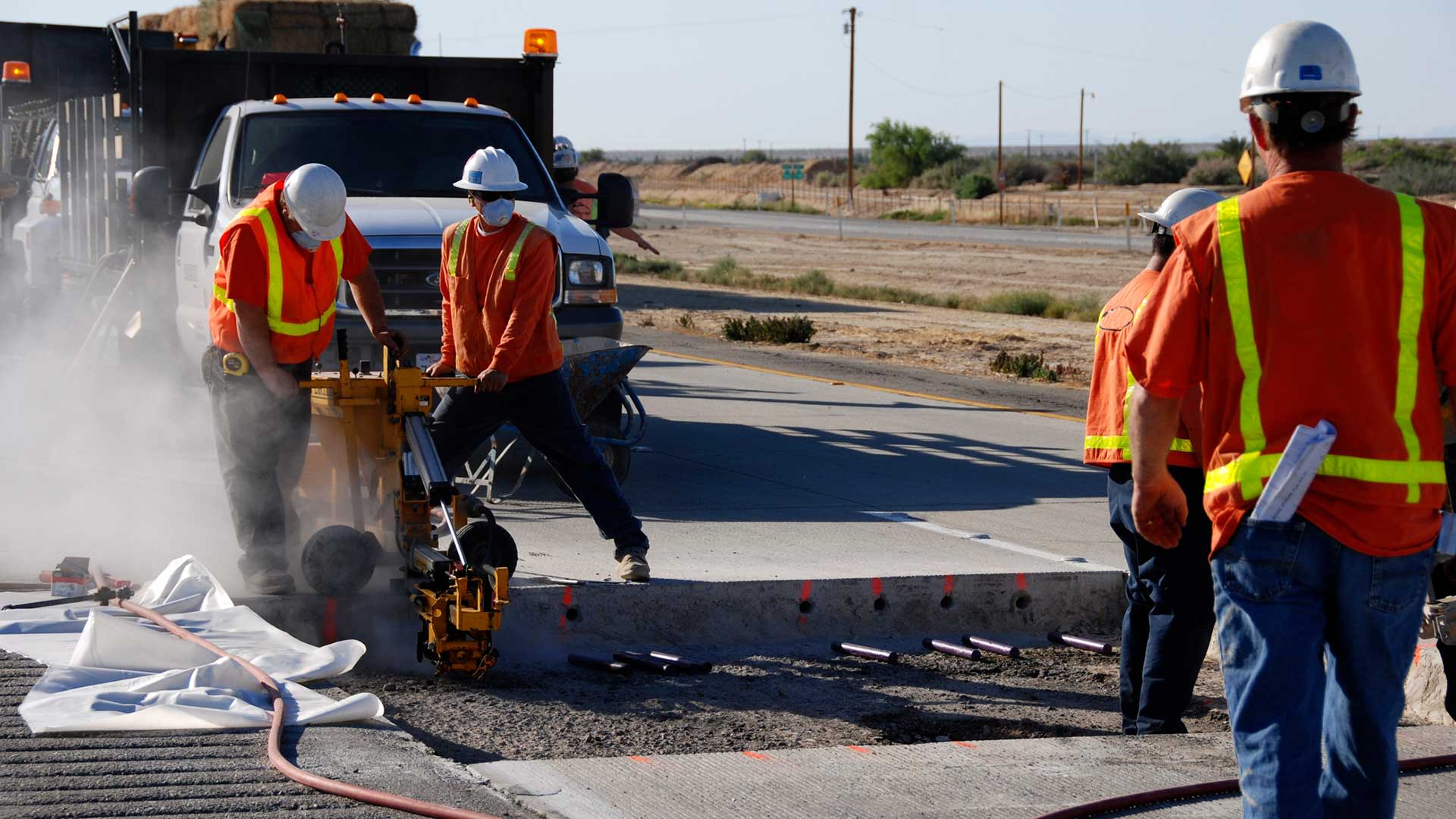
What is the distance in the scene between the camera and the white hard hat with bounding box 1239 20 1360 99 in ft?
11.3

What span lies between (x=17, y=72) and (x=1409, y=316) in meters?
12.9

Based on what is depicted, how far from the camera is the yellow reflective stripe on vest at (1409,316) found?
341cm

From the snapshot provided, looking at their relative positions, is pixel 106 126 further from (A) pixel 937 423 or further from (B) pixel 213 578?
(B) pixel 213 578

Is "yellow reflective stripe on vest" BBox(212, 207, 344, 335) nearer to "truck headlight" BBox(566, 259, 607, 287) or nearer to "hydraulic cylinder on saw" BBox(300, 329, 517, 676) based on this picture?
"hydraulic cylinder on saw" BBox(300, 329, 517, 676)

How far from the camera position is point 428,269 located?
379 inches

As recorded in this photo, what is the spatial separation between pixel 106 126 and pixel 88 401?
2389mm

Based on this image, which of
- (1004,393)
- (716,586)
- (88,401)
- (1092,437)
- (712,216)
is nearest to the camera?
(1092,437)

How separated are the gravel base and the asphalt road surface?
4018cm

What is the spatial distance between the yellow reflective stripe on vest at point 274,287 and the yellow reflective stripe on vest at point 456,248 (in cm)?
58

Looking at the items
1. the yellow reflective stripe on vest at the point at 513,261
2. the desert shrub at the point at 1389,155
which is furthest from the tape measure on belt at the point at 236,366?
the desert shrub at the point at 1389,155

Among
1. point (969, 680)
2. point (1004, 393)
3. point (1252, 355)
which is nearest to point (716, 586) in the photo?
point (969, 680)

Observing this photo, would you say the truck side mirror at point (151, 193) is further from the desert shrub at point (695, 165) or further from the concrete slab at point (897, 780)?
the desert shrub at point (695, 165)

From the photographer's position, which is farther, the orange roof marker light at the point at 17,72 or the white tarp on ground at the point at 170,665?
the orange roof marker light at the point at 17,72

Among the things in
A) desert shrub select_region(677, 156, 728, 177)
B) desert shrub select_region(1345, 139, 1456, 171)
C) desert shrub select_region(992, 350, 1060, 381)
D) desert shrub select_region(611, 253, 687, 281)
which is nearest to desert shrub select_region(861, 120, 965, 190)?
desert shrub select_region(1345, 139, 1456, 171)
